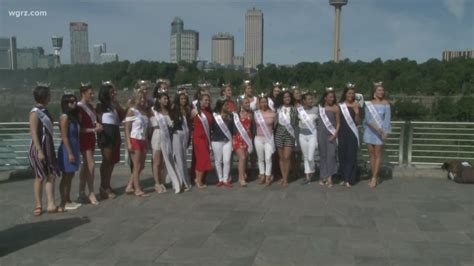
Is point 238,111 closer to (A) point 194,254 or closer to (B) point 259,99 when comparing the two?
(B) point 259,99

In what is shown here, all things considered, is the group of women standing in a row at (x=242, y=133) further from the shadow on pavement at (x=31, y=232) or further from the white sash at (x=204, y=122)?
the shadow on pavement at (x=31, y=232)

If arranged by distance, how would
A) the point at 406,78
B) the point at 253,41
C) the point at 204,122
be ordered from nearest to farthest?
1. the point at 204,122
2. the point at 253,41
3. the point at 406,78

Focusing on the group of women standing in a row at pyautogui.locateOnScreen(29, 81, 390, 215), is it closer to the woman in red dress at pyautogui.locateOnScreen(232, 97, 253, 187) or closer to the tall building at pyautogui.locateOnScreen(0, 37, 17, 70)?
the woman in red dress at pyautogui.locateOnScreen(232, 97, 253, 187)

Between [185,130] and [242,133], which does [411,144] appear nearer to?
[242,133]

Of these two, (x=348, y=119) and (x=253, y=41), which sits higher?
(x=253, y=41)

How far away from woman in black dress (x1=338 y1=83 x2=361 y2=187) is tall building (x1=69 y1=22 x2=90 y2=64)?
23.0ft

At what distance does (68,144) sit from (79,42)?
6.49 metres

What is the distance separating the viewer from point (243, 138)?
7496 mm

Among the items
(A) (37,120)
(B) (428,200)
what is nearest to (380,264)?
(B) (428,200)

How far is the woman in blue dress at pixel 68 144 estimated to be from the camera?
5941 mm

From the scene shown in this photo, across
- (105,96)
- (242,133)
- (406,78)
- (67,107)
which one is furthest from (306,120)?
(406,78)

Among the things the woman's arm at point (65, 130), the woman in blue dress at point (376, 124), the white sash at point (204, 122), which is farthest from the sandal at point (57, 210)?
the woman in blue dress at point (376, 124)

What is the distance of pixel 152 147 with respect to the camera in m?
7.00

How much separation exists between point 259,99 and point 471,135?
4.23m
